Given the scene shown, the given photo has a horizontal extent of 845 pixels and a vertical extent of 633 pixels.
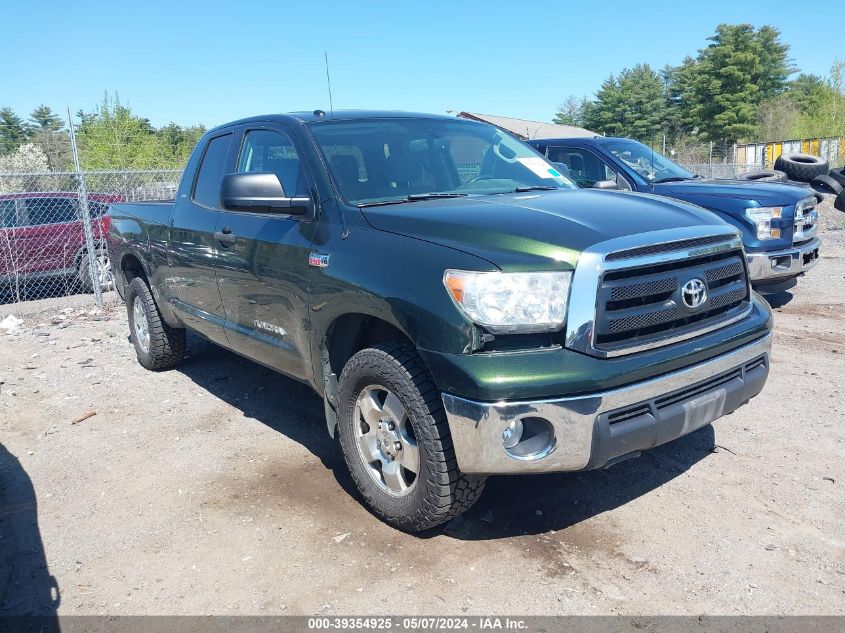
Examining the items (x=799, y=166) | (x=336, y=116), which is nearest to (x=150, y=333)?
(x=336, y=116)

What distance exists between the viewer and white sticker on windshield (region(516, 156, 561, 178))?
4246 millimetres

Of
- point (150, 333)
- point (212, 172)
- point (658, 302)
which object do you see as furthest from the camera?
point (150, 333)

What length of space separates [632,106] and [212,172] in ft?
224

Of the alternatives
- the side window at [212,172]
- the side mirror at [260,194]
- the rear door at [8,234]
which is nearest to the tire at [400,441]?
the side mirror at [260,194]

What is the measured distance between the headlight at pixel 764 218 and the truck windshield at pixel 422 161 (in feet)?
11.4

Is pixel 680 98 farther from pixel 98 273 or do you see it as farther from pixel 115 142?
pixel 98 273

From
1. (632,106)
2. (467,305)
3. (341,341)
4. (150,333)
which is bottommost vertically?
(150,333)

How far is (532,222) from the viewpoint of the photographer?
3.02m

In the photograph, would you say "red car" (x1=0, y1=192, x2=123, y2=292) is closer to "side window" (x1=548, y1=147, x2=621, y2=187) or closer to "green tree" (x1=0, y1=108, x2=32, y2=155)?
"side window" (x1=548, y1=147, x2=621, y2=187)

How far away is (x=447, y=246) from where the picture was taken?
2930 mm

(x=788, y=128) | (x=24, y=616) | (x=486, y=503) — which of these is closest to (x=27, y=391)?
(x=24, y=616)

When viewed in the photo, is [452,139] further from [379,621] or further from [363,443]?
[379,621]

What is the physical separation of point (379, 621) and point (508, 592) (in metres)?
0.53

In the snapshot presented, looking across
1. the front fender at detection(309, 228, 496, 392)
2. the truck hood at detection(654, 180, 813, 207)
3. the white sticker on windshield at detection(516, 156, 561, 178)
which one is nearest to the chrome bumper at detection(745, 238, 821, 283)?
the truck hood at detection(654, 180, 813, 207)
